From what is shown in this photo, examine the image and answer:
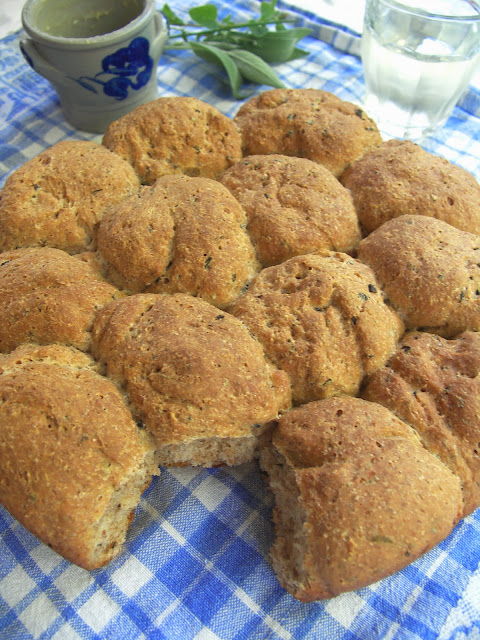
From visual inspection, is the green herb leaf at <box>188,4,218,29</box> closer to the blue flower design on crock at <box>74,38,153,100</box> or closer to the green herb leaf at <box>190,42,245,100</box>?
the green herb leaf at <box>190,42,245,100</box>

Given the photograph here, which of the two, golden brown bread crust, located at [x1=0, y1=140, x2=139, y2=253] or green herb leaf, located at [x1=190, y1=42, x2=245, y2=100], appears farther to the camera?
green herb leaf, located at [x1=190, y1=42, x2=245, y2=100]

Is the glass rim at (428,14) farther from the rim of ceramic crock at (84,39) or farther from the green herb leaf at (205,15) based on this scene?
the rim of ceramic crock at (84,39)

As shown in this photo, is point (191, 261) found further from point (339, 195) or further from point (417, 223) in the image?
point (417, 223)

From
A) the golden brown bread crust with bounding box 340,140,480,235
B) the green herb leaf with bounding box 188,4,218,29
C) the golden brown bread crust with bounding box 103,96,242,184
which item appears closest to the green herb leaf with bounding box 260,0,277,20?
the green herb leaf with bounding box 188,4,218,29

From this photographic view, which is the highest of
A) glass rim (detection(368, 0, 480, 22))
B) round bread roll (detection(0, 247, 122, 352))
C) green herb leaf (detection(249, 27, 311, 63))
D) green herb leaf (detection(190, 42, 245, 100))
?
glass rim (detection(368, 0, 480, 22))

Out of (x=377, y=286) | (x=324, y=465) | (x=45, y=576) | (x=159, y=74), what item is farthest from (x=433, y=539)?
(x=159, y=74)

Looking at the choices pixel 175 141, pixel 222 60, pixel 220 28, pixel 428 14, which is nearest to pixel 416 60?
pixel 428 14

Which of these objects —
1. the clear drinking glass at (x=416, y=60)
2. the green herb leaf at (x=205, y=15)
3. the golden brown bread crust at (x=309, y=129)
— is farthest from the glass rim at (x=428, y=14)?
the green herb leaf at (x=205, y=15)
